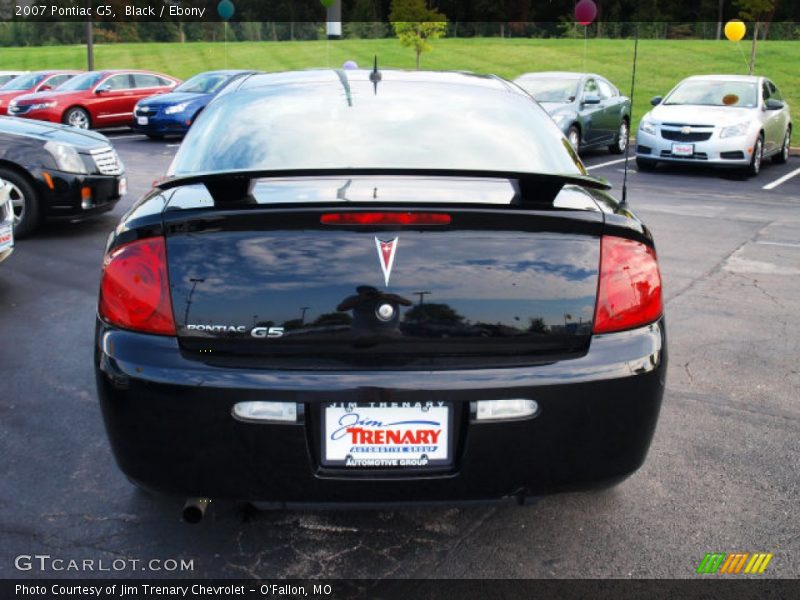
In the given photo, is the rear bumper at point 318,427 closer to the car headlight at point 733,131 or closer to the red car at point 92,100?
the car headlight at point 733,131

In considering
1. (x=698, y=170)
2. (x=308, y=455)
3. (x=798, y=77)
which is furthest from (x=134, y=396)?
(x=798, y=77)

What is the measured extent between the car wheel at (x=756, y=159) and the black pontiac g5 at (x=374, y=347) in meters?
12.8

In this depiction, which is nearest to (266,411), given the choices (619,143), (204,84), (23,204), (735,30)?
(23,204)

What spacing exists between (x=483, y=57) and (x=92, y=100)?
105 ft

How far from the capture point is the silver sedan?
14.0 m

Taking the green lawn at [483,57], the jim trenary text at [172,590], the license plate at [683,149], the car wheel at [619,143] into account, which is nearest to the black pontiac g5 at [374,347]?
the jim trenary text at [172,590]

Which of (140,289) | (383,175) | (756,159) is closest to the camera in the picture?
(140,289)

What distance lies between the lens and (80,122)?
21.0 meters

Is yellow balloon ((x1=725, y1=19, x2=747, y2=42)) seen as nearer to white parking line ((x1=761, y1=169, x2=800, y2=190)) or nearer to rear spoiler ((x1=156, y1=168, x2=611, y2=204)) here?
white parking line ((x1=761, y1=169, x2=800, y2=190))

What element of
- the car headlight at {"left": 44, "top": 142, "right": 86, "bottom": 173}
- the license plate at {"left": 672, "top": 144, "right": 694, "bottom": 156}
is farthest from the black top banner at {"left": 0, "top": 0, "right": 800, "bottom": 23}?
the car headlight at {"left": 44, "top": 142, "right": 86, "bottom": 173}

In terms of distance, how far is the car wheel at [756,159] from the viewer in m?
14.3

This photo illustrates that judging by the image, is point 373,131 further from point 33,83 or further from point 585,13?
point 33,83

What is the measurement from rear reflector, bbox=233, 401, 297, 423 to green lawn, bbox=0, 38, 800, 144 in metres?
29.3

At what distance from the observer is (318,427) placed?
8.23 feet
